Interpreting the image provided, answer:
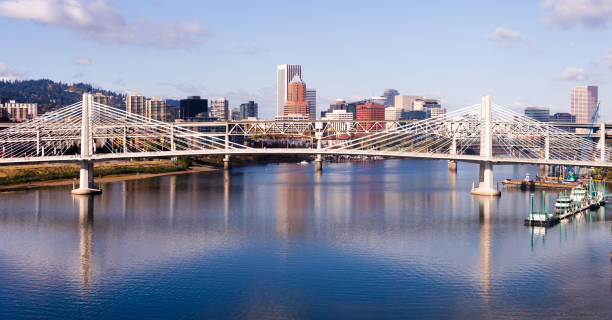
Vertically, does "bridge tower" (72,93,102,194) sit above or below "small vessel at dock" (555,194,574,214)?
above

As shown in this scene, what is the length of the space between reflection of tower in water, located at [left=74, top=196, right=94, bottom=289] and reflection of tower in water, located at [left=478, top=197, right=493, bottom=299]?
1492cm

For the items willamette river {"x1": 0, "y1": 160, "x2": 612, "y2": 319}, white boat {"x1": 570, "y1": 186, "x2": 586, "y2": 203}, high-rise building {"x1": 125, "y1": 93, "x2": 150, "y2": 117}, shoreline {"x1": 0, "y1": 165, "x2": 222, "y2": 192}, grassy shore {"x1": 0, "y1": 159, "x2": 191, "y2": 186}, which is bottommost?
willamette river {"x1": 0, "y1": 160, "x2": 612, "y2": 319}

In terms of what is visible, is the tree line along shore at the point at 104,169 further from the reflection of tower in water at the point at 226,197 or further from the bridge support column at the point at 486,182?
the bridge support column at the point at 486,182

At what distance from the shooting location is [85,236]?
3494cm

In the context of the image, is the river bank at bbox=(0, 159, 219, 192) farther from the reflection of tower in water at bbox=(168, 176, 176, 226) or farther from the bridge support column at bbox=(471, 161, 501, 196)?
the bridge support column at bbox=(471, 161, 501, 196)

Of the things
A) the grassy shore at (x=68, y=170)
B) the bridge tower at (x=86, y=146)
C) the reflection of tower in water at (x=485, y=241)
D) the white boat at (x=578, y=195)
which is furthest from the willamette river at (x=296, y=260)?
the grassy shore at (x=68, y=170)

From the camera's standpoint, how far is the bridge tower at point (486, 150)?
172 ft

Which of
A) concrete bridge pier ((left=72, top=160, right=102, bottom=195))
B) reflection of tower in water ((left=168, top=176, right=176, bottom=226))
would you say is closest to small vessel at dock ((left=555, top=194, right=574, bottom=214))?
reflection of tower in water ((left=168, top=176, right=176, bottom=226))

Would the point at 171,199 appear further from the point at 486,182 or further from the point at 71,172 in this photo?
the point at 486,182

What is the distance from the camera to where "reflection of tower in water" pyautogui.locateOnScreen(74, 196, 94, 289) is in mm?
26859

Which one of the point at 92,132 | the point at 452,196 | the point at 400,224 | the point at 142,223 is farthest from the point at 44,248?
the point at 452,196

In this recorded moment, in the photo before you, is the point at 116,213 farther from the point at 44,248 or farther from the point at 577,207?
Result: the point at 577,207

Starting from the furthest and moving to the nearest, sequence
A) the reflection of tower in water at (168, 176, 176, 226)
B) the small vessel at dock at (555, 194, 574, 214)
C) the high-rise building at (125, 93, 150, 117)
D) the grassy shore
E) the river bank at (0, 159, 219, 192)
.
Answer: the high-rise building at (125, 93, 150, 117)
the grassy shore
the river bank at (0, 159, 219, 192)
the small vessel at dock at (555, 194, 574, 214)
the reflection of tower in water at (168, 176, 176, 226)

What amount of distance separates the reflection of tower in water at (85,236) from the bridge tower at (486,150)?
29.5 metres
